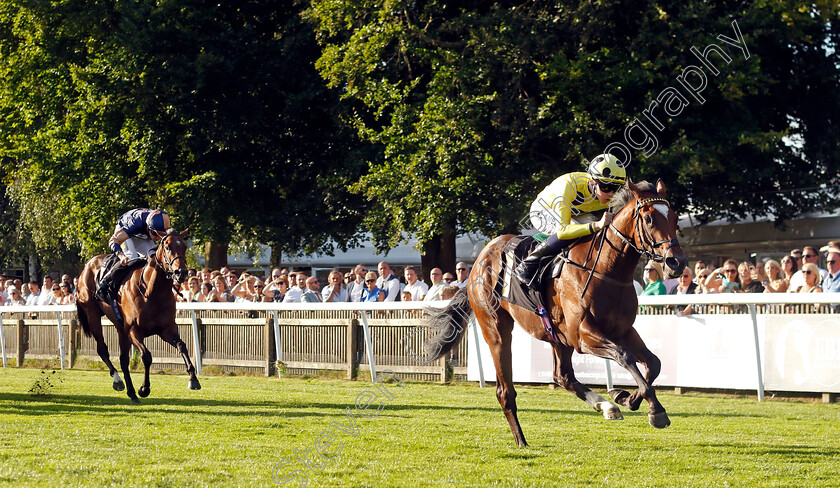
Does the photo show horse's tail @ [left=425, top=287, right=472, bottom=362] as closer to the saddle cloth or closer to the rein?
the saddle cloth

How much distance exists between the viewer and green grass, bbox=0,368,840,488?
5359 mm

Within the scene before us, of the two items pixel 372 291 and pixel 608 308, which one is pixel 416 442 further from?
pixel 372 291

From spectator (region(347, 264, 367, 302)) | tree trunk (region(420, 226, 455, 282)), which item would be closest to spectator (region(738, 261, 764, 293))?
spectator (region(347, 264, 367, 302))

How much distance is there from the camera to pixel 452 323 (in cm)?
798

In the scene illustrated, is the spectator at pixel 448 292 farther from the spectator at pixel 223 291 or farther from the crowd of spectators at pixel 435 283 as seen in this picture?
the spectator at pixel 223 291

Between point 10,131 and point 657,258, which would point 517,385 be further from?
point 10,131

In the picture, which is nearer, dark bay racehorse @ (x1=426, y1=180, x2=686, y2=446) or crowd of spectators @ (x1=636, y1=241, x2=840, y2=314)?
dark bay racehorse @ (x1=426, y1=180, x2=686, y2=446)

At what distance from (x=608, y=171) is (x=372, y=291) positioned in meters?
7.39

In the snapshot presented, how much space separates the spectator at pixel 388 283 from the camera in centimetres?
1342

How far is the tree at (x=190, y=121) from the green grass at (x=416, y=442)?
1065 cm

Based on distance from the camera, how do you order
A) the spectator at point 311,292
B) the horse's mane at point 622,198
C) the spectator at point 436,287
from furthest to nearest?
the spectator at point 311,292, the spectator at point 436,287, the horse's mane at point 622,198

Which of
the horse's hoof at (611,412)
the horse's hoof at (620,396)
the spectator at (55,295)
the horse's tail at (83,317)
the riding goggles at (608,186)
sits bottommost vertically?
the horse's hoof at (611,412)

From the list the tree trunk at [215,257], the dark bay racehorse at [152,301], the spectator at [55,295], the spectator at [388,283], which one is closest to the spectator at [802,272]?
the spectator at [388,283]

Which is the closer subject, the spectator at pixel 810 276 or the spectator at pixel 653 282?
the spectator at pixel 810 276
